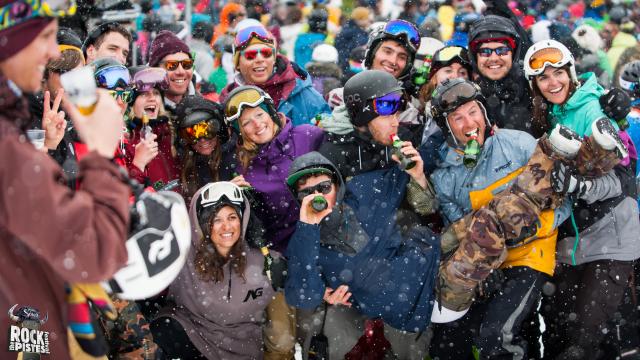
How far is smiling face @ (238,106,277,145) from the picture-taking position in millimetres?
4918

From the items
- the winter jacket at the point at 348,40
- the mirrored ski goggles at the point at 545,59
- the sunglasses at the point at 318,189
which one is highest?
the mirrored ski goggles at the point at 545,59

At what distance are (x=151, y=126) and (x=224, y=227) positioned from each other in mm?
1069

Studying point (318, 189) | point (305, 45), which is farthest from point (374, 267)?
point (305, 45)

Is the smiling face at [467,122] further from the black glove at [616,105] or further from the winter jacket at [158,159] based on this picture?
the winter jacket at [158,159]

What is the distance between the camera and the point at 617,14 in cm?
1092

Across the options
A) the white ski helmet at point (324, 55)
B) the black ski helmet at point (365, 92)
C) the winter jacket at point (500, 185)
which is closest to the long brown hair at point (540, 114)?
the winter jacket at point (500, 185)

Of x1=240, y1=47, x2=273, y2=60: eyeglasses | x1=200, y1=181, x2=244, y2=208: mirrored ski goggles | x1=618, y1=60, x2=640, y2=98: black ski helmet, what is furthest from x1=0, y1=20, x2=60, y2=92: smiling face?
x1=618, y1=60, x2=640, y2=98: black ski helmet

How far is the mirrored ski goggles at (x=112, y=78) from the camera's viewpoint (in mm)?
4781

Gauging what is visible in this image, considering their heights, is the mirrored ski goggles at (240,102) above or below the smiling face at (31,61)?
below

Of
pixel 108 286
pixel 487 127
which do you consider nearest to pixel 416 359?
pixel 487 127

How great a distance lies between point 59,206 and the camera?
80.2 inches

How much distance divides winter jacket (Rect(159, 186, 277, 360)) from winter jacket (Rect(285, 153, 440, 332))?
45 cm

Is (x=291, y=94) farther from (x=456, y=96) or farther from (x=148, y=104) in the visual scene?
(x=456, y=96)

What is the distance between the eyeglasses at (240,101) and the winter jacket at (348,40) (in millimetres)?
5321
